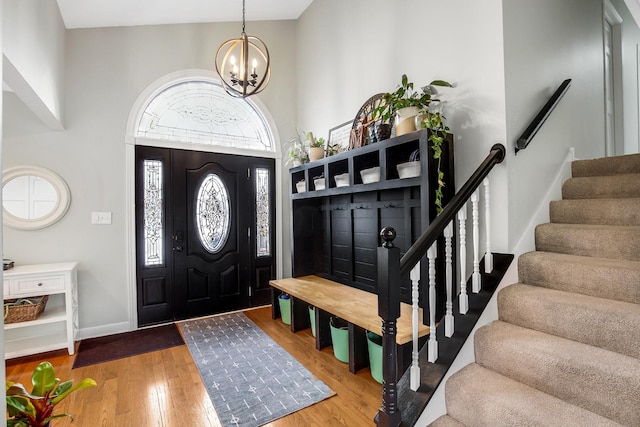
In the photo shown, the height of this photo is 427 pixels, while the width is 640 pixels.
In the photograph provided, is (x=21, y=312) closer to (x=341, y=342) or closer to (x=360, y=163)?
(x=341, y=342)

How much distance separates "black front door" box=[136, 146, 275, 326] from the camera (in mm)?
3584

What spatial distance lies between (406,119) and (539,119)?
2.86 ft

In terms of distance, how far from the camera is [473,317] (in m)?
1.86

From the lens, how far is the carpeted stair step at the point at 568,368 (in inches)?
49.7

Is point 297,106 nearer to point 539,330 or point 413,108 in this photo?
point 413,108

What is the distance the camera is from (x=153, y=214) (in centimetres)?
361

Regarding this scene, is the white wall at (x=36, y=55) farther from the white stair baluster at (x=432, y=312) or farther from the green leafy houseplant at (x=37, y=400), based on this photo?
the white stair baluster at (x=432, y=312)

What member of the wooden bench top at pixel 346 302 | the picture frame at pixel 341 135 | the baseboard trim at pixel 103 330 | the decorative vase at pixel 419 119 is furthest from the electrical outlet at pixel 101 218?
the decorative vase at pixel 419 119

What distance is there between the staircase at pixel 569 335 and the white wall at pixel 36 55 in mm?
3066


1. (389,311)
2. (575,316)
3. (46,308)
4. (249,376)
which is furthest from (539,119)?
(46,308)

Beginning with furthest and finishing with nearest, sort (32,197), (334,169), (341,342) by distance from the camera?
(334,169), (32,197), (341,342)

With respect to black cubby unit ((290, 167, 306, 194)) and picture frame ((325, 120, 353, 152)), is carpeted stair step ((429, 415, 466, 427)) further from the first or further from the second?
black cubby unit ((290, 167, 306, 194))

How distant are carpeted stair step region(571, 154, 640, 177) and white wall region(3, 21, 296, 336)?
433 cm

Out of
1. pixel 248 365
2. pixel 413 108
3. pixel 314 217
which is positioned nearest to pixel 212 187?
pixel 314 217
